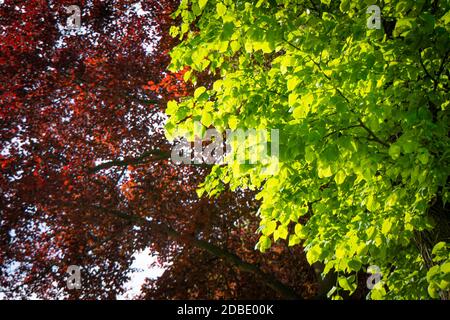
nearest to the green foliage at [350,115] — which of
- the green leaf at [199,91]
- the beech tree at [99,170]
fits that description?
the green leaf at [199,91]

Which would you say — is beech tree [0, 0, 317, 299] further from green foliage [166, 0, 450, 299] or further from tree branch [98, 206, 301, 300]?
green foliage [166, 0, 450, 299]

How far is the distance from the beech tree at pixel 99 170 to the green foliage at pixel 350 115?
16.7 feet

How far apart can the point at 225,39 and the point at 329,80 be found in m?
1.12

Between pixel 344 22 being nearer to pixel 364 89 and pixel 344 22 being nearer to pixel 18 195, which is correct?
pixel 364 89

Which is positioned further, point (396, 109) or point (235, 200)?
point (235, 200)

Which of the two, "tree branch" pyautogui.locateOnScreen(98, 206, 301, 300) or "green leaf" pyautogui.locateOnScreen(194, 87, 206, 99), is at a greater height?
"green leaf" pyautogui.locateOnScreen(194, 87, 206, 99)

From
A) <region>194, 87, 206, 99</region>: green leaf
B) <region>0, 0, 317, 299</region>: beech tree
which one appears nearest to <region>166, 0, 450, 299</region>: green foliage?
<region>194, 87, 206, 99</region>: green leaf

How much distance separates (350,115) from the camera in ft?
12.2

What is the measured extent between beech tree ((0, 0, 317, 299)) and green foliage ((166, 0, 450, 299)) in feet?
16.7

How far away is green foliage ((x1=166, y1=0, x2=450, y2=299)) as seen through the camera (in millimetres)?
3660

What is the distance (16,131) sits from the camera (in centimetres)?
962

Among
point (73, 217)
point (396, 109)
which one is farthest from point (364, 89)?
point (73, 217)

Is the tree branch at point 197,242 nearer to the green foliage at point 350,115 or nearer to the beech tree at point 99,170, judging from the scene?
the beech tree at point 99,170

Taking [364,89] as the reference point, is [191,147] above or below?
above
